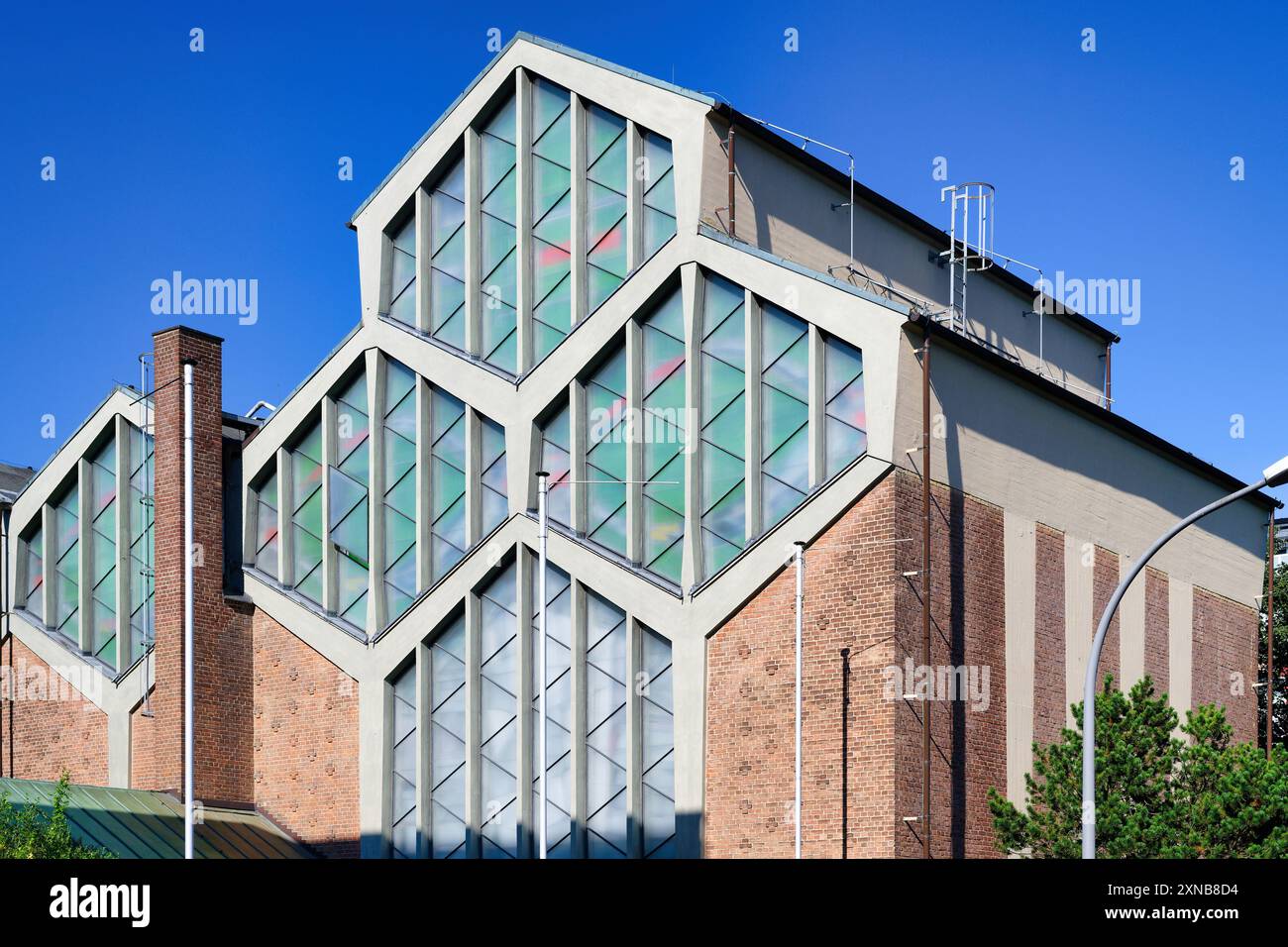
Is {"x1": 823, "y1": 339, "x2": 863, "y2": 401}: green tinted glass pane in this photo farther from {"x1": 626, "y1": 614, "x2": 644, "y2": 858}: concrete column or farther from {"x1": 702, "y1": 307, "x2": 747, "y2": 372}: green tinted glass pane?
{"x1": 626, "y1": 614, "x2": 644, "y2": 858}: concrete column

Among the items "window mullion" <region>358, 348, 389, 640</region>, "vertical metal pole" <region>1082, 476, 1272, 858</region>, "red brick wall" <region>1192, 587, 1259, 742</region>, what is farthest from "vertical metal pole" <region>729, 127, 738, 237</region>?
"red brick wall" <region>1192, 587, 1259, 742</region>

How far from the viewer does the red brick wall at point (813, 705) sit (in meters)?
29.0

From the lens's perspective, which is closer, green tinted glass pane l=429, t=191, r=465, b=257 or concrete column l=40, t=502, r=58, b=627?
green tinted glass pane l=429, t=191, r=465, b=257

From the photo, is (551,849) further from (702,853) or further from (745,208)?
(745,208)

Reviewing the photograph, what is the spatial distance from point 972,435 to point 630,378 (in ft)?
23.2

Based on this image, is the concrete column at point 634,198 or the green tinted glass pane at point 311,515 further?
the green tinted glass pane at point 311,515

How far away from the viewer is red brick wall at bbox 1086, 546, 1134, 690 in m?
35.9

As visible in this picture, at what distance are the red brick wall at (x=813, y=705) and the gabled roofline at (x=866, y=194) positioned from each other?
29.1 feet

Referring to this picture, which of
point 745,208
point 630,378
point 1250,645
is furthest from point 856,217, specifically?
point 1250,645

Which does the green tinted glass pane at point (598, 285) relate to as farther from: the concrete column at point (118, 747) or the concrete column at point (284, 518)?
the concrete column at point (118, 747)

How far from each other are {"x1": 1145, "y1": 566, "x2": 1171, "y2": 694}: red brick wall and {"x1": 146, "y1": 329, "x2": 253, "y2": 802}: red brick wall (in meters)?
21.2

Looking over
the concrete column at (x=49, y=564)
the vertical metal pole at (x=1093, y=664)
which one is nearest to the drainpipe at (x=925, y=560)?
the vertical metal pole at (x=1093, y=664)

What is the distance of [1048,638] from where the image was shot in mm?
34031

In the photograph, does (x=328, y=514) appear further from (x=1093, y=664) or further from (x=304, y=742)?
(x=1093, y=664)
